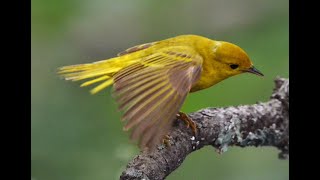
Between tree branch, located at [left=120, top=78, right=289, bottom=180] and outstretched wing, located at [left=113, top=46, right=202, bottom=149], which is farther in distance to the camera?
tree branch, located at [left=120, top=78, right=289, bottom=180]

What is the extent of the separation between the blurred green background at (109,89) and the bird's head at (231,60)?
487 mm

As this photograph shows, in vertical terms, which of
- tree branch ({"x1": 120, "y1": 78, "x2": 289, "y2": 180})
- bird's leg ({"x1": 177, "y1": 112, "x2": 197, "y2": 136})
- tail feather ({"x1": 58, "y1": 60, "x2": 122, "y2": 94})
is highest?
tail feather ({"x1": 58, "y1": 60, "x2": 122, "y2": 94})

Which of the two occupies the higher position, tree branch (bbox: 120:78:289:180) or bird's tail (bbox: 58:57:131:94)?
bird's tail (bbox: 58:57:131:94)

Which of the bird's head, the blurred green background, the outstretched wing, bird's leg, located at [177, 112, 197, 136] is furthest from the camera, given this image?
the blurred green background

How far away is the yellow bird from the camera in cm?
274

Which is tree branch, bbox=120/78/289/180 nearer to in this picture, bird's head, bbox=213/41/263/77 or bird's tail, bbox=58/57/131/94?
bird's head, bbox=213/41/263/77

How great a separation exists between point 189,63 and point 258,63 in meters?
0.88

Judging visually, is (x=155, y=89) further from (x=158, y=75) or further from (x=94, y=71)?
(x=94, y=71)

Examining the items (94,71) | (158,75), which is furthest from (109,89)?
(158,75)

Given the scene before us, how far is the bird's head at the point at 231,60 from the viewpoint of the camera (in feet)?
12.0

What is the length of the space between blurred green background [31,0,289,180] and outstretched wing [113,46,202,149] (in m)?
0.42

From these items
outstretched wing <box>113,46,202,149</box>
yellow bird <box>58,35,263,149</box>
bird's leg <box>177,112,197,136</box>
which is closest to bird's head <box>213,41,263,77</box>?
yellow bird <box>58,35,263,149</box>

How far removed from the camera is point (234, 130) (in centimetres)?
360
